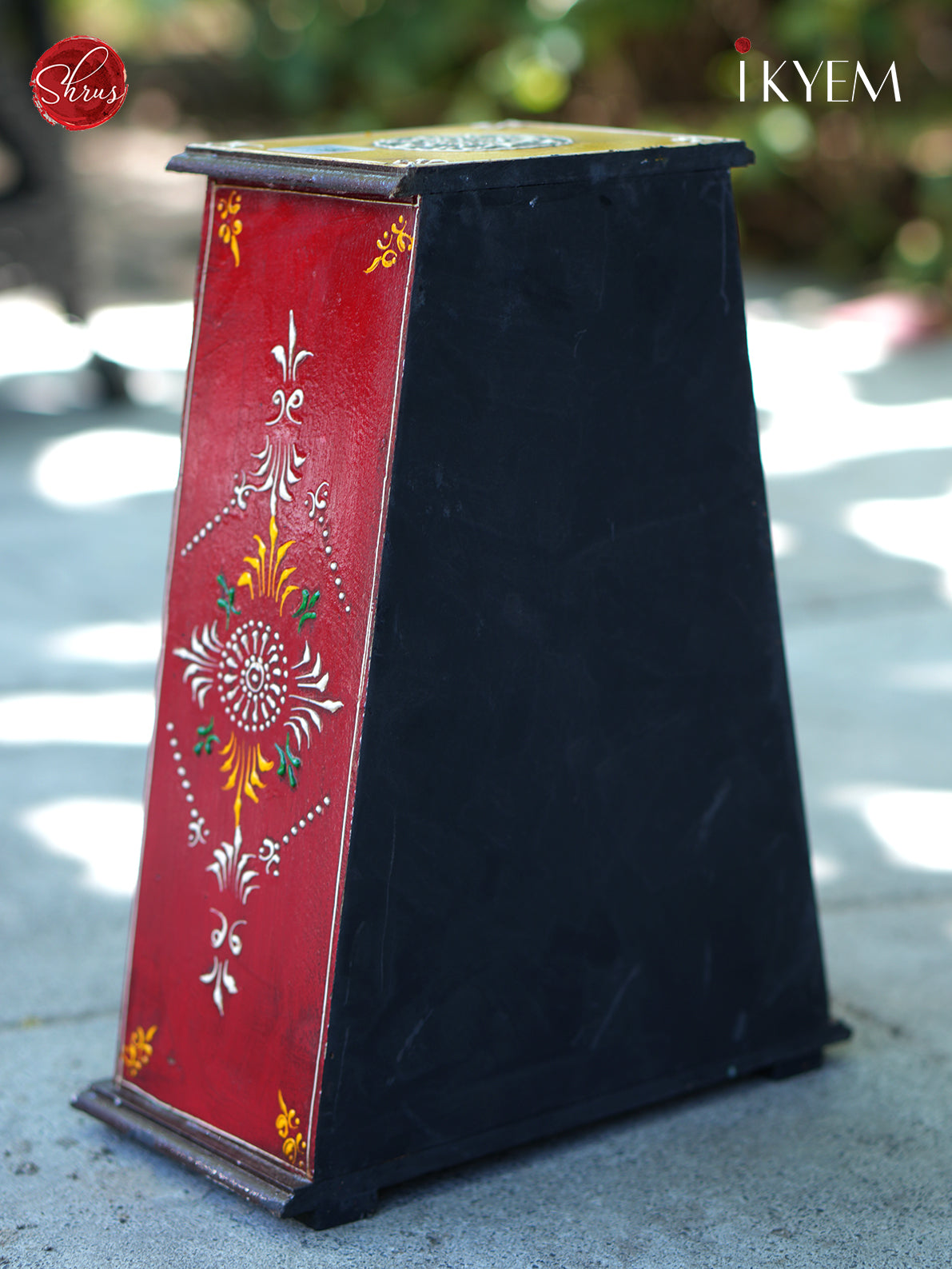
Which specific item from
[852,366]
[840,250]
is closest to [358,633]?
[852,366]

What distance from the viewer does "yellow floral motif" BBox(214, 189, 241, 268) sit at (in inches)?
73.4

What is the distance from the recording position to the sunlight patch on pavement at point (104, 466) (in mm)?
5227

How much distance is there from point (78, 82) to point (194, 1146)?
1159 mm

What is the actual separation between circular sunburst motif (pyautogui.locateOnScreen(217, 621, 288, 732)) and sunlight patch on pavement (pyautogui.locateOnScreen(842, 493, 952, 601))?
284 centimetres

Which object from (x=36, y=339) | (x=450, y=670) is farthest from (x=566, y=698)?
(x=36, y=339)

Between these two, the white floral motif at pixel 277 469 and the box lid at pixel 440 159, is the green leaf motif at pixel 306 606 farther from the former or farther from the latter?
the box lid at pixel 440 159

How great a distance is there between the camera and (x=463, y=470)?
5.81 ft

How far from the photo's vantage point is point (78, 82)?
1.70m

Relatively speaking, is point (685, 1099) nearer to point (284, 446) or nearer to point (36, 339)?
point (284, 446)

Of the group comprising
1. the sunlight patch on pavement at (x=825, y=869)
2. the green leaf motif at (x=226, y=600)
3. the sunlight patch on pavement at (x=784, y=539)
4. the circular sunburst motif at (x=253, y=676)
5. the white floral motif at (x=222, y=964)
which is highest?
the sunlight patch on pavement at (x=784, y=539)

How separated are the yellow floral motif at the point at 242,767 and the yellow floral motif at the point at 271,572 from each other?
16 cm

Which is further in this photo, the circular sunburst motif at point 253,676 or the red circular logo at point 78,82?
the circular sunburst motif at point 253,676

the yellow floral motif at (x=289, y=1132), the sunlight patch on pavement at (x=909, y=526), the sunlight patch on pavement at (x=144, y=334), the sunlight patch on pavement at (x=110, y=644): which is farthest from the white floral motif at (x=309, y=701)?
the sunlight patch on pavement at (x=144, y=334)

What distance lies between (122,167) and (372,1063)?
9.61m
